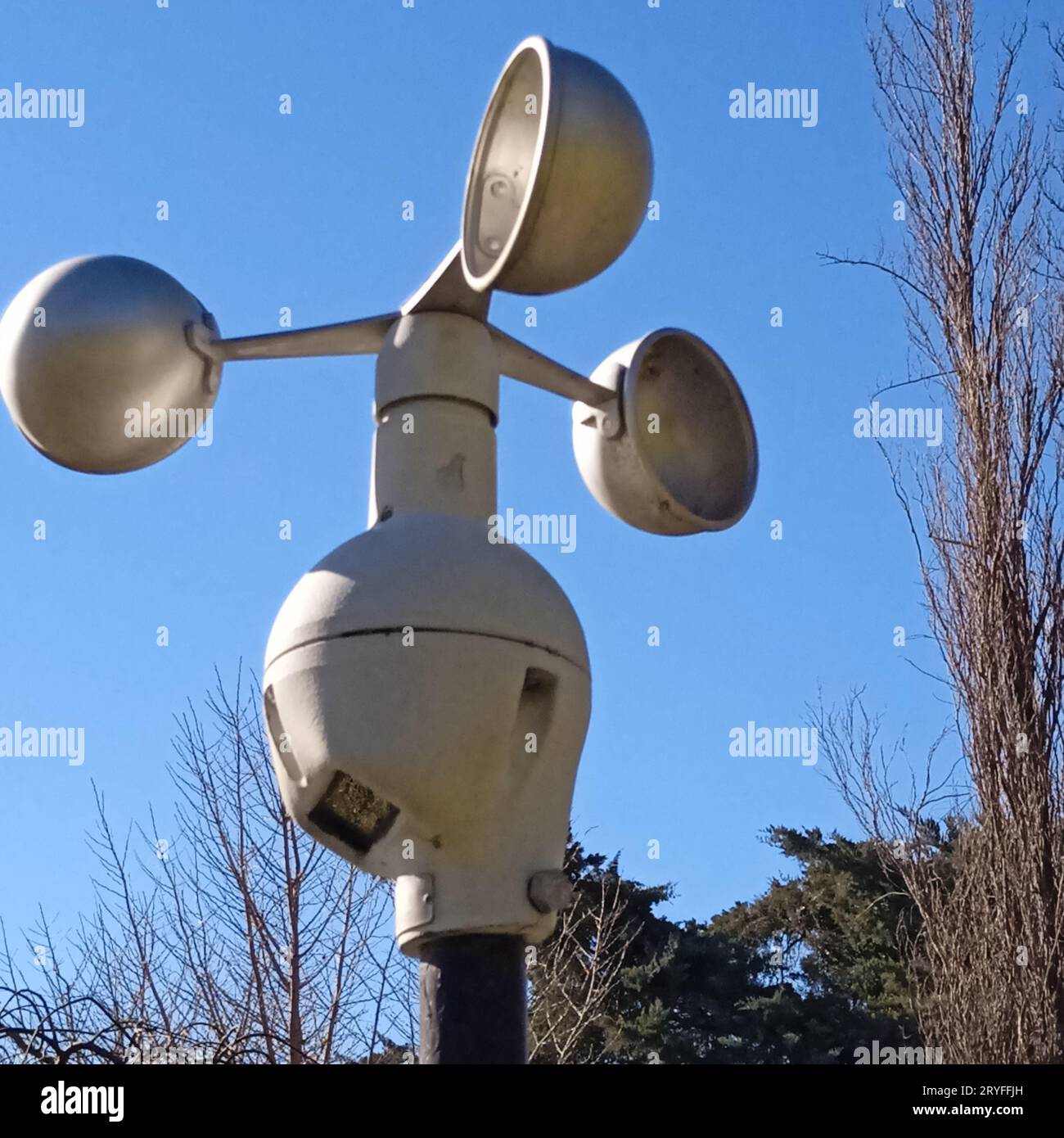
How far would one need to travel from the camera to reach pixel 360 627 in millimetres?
4008

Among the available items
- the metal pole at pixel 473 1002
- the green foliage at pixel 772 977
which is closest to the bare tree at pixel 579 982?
the green foliage at pixel 772 977

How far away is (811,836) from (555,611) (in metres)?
16.1

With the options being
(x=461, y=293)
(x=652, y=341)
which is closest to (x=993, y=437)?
(x=652, y=341)

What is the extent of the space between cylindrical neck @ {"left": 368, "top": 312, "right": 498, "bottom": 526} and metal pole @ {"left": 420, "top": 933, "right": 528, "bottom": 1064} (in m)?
1.06

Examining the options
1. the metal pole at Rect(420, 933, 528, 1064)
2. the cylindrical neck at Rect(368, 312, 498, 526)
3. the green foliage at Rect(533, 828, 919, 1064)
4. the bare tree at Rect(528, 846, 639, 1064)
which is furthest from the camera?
the green foliage at Rect(533, 828, 919, 1064)

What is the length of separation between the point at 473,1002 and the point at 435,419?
1435 millimetres

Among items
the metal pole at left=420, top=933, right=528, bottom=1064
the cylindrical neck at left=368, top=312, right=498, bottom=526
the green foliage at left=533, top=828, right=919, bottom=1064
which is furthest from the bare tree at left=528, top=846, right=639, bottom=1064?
the cylindrical neck at left=368, top=312, right=498, bottom=526

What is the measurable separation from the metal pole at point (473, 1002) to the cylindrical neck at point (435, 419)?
106 cm

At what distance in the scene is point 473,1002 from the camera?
13.1 ft

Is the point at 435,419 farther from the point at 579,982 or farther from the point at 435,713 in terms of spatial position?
the point at 579,982

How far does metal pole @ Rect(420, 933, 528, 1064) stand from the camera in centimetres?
397

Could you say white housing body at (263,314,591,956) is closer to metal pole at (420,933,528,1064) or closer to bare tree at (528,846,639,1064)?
metal pole at (420,933,528,1064)

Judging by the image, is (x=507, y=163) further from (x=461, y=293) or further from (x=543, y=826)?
(x=543, y=826)

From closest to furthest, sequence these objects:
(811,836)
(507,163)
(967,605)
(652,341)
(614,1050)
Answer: (507,163) < (652,341) < (967,605) < (614,1050) < (811,836)
